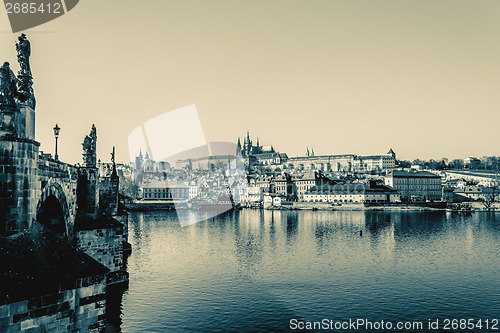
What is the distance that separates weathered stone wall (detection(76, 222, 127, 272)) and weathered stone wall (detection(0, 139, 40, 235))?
12.0 meters

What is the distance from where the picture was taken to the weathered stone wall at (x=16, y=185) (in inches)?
548

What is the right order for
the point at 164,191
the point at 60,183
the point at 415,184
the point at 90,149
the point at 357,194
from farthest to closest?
the point at 164,191, the point at 415,184, the point at 357,194, the point at 90,149, the point at 60,183

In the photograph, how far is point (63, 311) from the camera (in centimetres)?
1472

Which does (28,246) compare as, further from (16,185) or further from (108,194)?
(108,194)

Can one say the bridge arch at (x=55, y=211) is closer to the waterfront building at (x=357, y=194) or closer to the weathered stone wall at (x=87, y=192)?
the weathered stone wall at (x=87, y=192)

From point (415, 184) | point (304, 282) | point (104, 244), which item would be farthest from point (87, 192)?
point (415, 184)

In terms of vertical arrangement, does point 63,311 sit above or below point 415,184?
below

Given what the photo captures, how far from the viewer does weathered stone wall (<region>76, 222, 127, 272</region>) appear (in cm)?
2703

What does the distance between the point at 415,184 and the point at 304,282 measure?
480 feet

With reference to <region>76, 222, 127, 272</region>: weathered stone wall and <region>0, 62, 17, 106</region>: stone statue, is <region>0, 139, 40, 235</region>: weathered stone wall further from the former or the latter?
<region>76, 222, 127, 272</region>: weathered stone wall

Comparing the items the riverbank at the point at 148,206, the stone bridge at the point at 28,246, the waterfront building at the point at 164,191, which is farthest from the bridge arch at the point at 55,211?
the waterfront building at the point at 164,191

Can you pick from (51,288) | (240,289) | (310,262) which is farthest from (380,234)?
(51,288)

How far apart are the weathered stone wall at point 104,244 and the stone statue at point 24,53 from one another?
42.5ft

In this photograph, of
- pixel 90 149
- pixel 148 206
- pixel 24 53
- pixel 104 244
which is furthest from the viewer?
pixel 148 206
